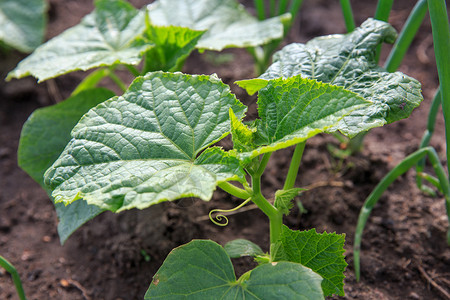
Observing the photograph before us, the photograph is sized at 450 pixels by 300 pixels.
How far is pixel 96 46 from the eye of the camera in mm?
1770

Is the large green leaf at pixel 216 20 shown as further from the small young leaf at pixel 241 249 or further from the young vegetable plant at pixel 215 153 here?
the small young leaf at pixel 241 249

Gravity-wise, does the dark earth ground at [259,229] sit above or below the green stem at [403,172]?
below

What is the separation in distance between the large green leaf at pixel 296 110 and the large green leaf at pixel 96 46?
600 millimetres

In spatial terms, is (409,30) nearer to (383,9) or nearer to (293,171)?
(383,9)

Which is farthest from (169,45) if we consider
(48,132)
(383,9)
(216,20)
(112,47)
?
(383,9)

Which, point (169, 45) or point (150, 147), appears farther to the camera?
point (169, 45)

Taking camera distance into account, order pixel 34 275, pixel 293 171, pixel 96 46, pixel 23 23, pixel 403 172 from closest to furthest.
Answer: pixel 293 171
pixel 403 172
pixel 34 275
pixel 96 46
pixel 23 23

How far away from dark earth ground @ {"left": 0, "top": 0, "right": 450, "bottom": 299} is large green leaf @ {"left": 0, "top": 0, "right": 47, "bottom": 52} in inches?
24.5

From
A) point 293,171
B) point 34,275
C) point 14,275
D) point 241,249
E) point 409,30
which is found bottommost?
point 34,275

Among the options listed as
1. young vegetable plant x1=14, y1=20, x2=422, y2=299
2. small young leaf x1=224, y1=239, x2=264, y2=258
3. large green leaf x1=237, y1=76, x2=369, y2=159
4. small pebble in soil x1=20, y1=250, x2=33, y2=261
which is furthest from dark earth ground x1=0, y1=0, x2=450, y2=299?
large green leaf x1=237, y1=76, x2=369, y2=159

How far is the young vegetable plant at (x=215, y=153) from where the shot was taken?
1045mm

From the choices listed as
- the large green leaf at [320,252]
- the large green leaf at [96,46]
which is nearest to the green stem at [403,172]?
the large green leaf at [320,252]

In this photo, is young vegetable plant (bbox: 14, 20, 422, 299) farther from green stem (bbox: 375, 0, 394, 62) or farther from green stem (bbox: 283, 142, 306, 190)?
green stem (bbox: 375, 0, 394, 62)

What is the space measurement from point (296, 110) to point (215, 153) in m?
0.24
